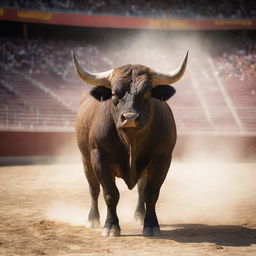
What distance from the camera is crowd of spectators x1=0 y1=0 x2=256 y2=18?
98.2 ft

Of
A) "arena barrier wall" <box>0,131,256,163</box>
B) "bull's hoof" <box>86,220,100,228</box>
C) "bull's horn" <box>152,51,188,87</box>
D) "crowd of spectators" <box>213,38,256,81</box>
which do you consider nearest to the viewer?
"bull's horn" <box>152,51,188,87</box>

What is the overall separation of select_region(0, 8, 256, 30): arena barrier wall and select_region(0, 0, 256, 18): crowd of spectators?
583 mm

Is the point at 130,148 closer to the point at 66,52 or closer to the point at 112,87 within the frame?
the point at 112,87

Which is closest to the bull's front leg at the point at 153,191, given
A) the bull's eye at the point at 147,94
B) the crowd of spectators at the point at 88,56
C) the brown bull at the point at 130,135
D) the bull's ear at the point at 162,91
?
the brown bull at the point at 130,135

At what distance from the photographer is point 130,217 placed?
7320 millimetres

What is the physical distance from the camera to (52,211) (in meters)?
7.65

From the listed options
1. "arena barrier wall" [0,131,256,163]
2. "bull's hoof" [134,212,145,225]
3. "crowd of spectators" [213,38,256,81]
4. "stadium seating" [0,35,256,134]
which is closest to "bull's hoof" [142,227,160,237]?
"bull's hoof" [134,212,145,225]

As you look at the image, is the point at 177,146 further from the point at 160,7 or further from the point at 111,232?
the point at 160,7

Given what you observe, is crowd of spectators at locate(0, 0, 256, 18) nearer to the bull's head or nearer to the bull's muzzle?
the bull's head

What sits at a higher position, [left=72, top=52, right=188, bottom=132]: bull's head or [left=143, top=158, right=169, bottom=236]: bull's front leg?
[left=72, top=52, right=188, bottom=132]: bull's head

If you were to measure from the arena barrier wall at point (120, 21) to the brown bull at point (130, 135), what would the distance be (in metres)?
22.8

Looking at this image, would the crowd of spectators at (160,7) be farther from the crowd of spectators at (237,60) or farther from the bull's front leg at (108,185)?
the bull's front leg at (108,185)

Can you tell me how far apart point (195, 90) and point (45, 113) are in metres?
7.86

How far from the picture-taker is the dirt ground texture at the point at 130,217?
487 cm
